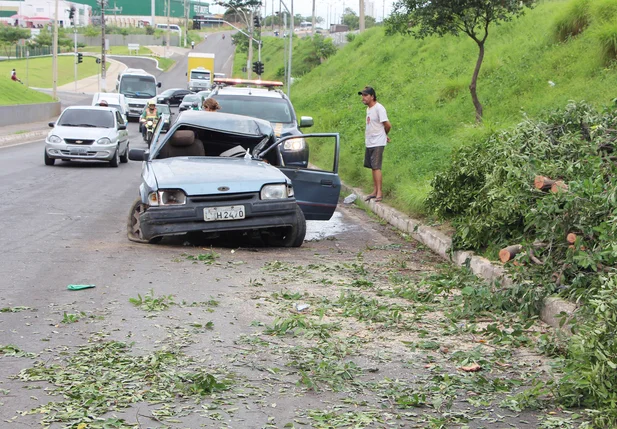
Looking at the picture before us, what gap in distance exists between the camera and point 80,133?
73.0 feet

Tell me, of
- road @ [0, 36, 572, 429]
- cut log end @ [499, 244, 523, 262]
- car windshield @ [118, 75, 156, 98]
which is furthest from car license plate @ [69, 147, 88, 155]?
car windshield @ [118, 75, 156, 98]

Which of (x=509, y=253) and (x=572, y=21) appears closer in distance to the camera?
(x=509, y=253)

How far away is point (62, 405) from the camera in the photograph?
446 cm

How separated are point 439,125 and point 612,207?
1299 centimetres

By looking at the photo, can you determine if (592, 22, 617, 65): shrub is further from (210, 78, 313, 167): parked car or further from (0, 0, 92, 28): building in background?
(0, 0, 92, 28): building in background

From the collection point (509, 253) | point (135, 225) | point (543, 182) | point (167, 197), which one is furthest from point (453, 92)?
point (509, 253)

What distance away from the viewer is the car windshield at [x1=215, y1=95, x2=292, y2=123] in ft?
54.0

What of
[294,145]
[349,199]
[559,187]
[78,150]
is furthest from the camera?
[78,150]

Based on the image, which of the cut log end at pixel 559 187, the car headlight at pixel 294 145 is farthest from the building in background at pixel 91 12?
the cut log end at pixel 559 187

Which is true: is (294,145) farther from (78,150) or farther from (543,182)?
(78,150)

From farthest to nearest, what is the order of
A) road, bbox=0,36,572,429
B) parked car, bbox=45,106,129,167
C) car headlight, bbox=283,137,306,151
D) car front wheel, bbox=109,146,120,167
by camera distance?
car front wheel, bbox=109,146,120,167, parked car, bbox=45,106,129,167, car headlight, bbox=283,137,306,151, road, bbox=0,36,572,429

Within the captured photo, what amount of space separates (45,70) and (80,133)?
7515cm

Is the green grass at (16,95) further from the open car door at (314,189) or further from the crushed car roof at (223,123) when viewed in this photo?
the open car door at (314,189)

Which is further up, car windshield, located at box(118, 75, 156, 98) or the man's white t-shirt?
the man's white t-shirt
